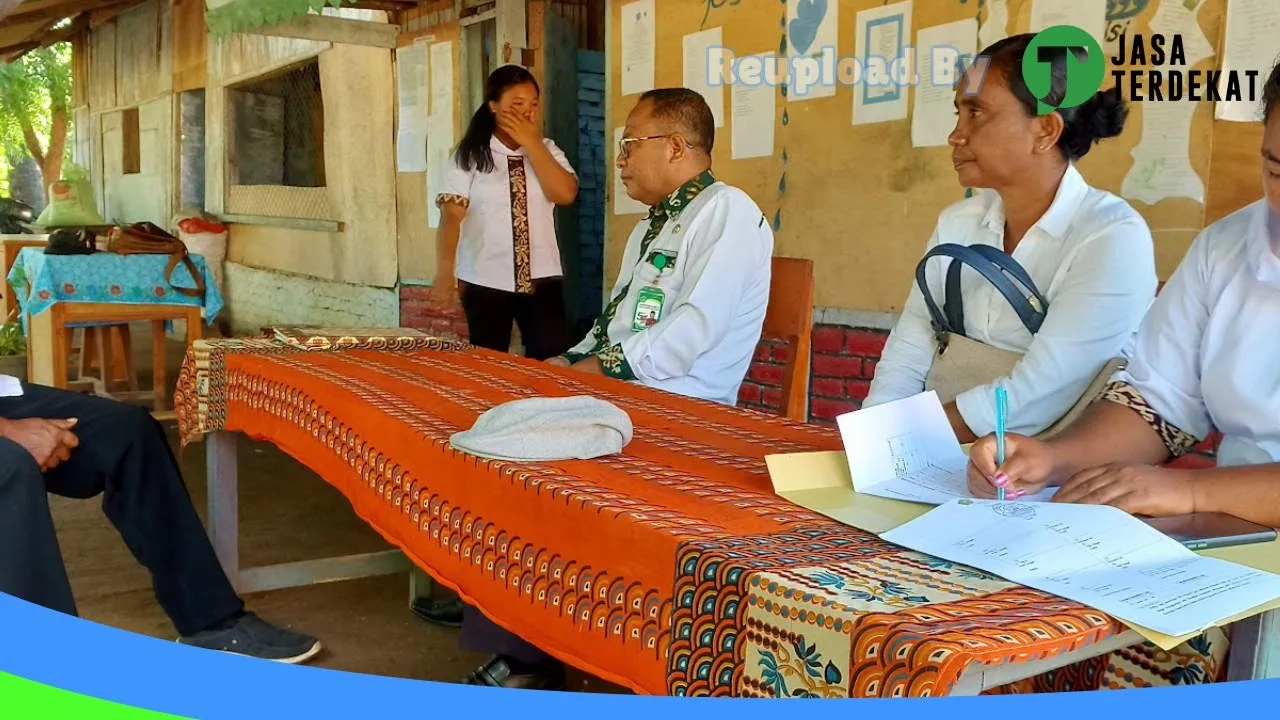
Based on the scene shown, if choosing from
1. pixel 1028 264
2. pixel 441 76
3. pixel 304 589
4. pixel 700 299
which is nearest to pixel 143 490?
pixel 304 589

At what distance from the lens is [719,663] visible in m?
0.97

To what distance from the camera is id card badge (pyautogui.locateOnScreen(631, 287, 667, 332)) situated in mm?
2588

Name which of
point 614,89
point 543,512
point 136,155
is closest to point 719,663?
point 543,512

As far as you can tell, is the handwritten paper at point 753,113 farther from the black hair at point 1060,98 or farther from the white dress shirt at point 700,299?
the black hair at point 1060,98

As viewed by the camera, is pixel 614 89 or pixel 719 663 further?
pixel 614 89

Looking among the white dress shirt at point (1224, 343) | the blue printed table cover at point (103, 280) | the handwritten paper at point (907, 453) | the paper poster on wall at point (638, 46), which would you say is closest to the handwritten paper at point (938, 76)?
the paper poster on wall at point (638, 46)

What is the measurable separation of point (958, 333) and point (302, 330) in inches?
74.5

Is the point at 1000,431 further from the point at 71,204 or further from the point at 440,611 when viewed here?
the point at 71,204

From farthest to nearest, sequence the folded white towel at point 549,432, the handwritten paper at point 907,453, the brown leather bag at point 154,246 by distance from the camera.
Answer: the brown leather bag at point 154,246
the folded white towel at point 549,432
the handwritten paper at point 907,453

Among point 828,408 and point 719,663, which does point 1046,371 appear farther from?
point 828,408

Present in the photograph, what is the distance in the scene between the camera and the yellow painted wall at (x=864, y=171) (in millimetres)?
2660

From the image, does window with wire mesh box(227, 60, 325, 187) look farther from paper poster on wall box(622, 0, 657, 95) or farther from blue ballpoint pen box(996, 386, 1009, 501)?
blue ballpoint pen box(996, 386, 1009, 501)

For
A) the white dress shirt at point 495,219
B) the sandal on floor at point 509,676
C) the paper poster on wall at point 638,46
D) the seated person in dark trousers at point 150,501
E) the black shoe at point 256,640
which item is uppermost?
the paper poster on wall at point 638,46

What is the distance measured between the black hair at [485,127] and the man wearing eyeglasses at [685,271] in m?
1.28
